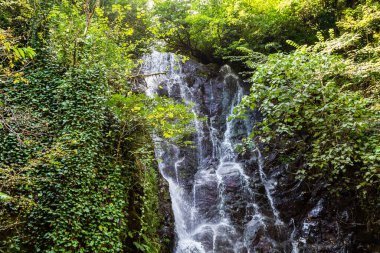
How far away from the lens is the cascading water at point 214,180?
817 cm

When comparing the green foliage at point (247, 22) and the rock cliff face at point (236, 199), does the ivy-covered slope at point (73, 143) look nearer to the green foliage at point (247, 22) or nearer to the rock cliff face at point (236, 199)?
the rock cliff face at point (236, 199)

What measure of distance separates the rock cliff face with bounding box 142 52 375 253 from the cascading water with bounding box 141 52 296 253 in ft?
0.10

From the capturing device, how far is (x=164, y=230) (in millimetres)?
7070

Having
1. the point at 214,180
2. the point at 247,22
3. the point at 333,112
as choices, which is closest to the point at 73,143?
the point at 333,112

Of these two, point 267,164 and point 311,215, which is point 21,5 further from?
point 311,215

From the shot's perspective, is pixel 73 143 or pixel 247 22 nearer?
pixel 73 143

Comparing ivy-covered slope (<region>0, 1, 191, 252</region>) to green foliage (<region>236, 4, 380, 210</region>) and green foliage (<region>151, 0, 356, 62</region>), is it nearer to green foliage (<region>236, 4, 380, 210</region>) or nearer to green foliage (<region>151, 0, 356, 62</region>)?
green foliage (<region>236, 4, 380, 210</region>)

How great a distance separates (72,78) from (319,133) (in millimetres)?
6030

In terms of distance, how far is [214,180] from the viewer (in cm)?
1000

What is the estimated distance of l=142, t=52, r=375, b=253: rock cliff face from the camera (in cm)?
779

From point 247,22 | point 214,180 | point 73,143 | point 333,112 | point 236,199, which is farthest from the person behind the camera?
point 247,22

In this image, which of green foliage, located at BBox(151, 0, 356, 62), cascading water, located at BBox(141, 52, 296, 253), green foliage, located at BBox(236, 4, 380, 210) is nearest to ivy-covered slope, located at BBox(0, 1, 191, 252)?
cascading water, located at BBox(141, 52, 296, 253)

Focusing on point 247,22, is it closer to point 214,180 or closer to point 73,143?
point 214,180

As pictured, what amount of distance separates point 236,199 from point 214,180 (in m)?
1.10
